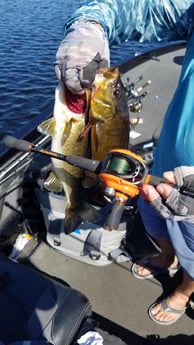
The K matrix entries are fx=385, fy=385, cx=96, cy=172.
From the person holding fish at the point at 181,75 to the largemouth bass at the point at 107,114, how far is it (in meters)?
0.08

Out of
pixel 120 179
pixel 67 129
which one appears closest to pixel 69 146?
pixel 67 129

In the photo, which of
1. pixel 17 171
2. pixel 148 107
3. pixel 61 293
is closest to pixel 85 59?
pixel 61 293

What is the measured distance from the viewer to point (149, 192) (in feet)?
5.30

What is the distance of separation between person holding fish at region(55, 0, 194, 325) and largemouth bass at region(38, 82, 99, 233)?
0.19 meters

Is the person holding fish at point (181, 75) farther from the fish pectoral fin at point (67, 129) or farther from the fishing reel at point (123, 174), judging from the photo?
the fish pectoral fin at point (67, 129)

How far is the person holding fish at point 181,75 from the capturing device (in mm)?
1631

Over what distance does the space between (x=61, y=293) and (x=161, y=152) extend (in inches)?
38.8

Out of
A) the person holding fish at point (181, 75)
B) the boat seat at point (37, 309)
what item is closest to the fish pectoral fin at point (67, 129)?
the person holding fish at point (181, 75)

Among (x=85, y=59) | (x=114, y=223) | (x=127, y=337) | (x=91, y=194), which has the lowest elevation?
(x=127, y=337)

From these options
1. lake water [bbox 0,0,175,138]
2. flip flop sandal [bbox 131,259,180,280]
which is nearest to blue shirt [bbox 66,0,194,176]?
flip flop sandal [bbox 131,259,180,280]

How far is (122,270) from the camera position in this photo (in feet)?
10.7

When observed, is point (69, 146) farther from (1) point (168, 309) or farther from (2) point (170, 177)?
(1) point (168, 309)

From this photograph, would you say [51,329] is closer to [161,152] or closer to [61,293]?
[61,293]

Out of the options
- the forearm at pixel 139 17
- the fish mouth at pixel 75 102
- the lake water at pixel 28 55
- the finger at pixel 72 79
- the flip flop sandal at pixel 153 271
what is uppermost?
the forearm at pixel 139 17
